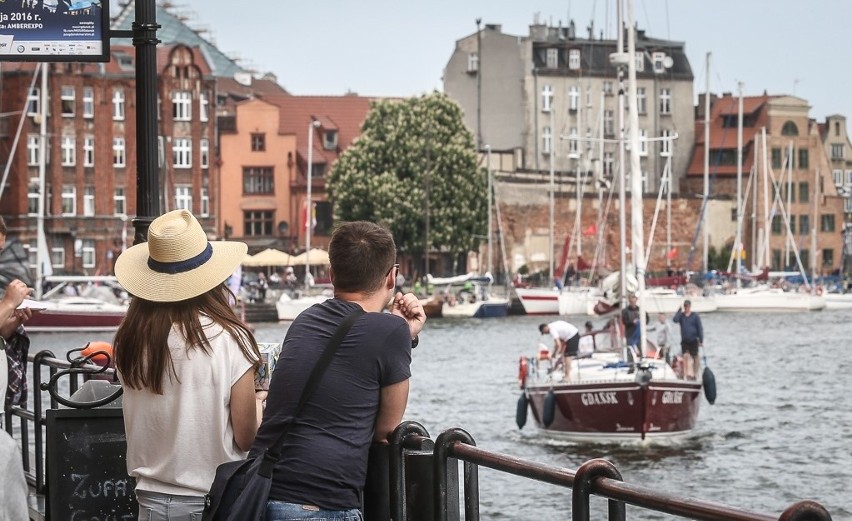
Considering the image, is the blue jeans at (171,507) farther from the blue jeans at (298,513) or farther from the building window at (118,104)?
the building window at (118,104)

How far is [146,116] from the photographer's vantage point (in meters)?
7.75

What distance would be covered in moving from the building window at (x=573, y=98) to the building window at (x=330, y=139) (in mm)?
18520

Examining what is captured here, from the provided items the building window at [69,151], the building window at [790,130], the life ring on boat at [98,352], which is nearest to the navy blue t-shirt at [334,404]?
the life ring on boat at [98,352]

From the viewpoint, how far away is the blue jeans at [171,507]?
581 centimetres

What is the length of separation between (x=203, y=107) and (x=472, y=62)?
880 inches

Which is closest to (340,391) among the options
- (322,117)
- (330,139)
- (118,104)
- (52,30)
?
(52,30)

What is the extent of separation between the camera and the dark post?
7.70 m

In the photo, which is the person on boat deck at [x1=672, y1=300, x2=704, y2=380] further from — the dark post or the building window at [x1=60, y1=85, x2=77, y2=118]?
the building window at [x1=60, y1=85, x2=77, y2=118]

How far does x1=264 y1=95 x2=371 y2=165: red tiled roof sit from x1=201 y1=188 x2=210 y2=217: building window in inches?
286

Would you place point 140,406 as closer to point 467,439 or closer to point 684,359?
point 467,439

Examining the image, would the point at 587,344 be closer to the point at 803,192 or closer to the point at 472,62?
the point at 472,62

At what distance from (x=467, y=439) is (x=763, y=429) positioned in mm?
31015

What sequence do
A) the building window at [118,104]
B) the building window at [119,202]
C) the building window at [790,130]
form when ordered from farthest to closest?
the building window at [790,130] → the building window at [118,104] → the building window at [119,202]

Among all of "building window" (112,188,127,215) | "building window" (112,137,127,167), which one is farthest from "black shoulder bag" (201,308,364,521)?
"building window" (112,137,127,167)
